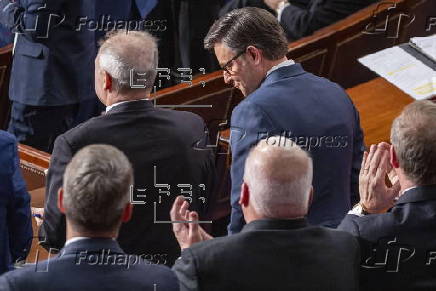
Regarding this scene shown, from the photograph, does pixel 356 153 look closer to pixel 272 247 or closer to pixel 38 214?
pixel 272 247

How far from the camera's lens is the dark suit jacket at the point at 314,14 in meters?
6.57

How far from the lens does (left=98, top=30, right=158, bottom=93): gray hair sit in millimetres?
4176

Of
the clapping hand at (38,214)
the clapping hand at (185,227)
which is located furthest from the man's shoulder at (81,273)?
the clapping hand at (38,214)

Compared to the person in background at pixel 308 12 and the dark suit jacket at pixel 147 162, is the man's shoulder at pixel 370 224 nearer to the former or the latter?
the dark suit jacket at pixel 147 162

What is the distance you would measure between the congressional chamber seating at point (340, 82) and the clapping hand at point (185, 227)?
4.84 ft

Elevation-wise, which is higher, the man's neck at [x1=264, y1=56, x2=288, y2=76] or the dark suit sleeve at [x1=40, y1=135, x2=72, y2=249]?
the man's neck at [x1=264, y1=56, x2=288, y2=76]

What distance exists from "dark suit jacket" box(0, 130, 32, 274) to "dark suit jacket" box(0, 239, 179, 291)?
3.04 ft

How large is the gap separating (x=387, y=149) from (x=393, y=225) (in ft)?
1.38

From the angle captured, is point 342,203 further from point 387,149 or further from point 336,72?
point 336,72

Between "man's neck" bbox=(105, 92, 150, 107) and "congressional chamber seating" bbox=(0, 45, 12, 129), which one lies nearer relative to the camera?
"man's neck" bbox=(105, 92, 150, 107)

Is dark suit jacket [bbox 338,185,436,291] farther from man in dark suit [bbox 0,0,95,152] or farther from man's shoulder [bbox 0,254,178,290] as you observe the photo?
man in dark suit [bbox 0,0,95,152]

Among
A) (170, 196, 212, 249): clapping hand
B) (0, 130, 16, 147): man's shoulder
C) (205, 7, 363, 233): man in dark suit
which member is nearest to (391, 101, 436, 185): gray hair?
(205, 7, 363, 233): man in dark suit

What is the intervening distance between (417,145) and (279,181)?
1.77 feet

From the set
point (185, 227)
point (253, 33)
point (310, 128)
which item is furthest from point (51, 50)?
point (185, 227)
